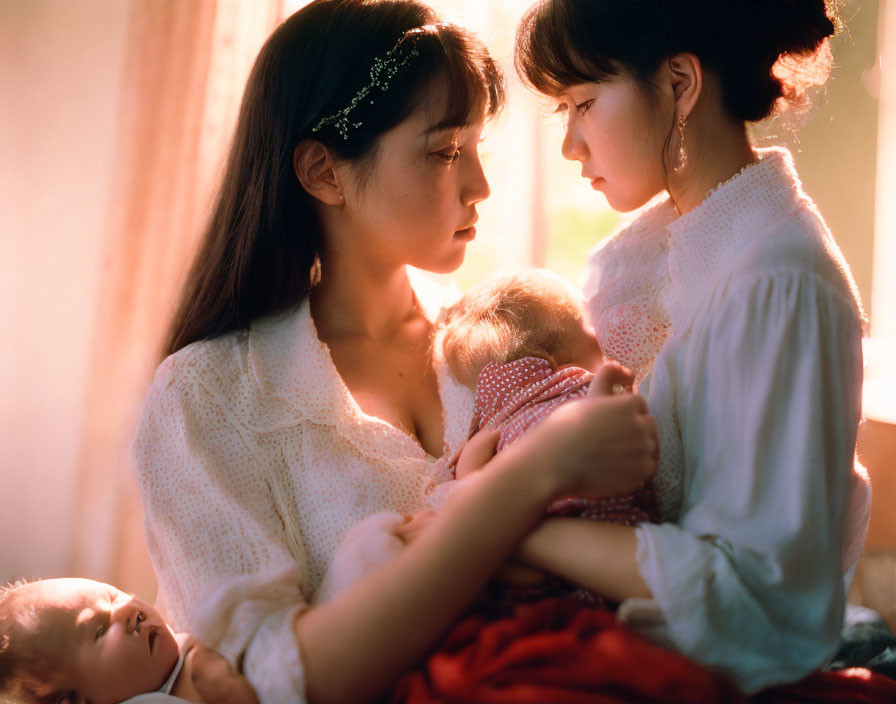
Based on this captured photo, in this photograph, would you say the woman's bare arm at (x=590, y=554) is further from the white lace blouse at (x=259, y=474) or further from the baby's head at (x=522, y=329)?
the baby's head at (x=522, y=329)

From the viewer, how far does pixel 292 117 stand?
1374 mm

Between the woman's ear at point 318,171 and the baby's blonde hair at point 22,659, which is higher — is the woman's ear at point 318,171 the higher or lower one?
the higher one

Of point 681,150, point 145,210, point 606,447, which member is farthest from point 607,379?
point 145,210

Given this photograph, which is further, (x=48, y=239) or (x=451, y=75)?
(x=48, y=239)

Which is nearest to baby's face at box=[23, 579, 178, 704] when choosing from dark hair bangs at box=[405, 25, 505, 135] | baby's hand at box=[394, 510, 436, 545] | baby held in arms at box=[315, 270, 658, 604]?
baby held in arms at box=[315, 270, 658, 604]

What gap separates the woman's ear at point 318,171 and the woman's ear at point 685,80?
21.9 inches

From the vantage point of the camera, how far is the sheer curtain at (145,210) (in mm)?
2443

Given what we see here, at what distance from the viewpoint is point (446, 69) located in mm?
1376

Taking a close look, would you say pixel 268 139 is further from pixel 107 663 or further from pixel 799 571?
pixel 799 571

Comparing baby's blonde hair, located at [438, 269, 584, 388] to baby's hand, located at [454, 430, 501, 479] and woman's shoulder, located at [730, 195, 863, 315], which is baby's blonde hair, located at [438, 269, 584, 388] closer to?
baby's hand, located at [454, 430, 501, 479]

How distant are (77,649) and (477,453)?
64 cm

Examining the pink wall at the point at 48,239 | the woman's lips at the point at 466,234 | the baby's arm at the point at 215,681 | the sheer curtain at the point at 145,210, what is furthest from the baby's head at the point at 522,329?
the pink wall at the point at 48,239

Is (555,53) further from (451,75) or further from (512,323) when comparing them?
(512,323)

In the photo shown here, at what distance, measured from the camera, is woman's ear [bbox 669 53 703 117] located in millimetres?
1175
